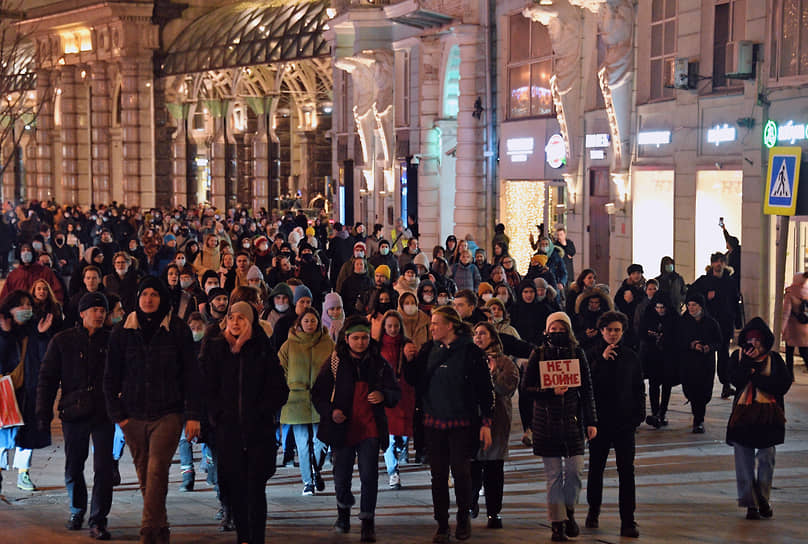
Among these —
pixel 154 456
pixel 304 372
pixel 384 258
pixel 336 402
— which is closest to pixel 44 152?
pixel 384 258

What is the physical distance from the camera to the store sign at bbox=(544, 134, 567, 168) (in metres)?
28.5

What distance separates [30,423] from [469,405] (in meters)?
3.82

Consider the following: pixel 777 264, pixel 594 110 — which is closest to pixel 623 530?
pixel 777 264

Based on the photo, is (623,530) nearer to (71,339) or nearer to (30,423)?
(71,339)

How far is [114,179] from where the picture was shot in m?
72.9

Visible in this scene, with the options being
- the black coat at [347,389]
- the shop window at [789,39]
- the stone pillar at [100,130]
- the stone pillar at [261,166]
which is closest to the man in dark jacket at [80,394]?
the black coat at [347,389]

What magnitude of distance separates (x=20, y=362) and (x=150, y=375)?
114 inches

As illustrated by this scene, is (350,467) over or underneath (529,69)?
underneath

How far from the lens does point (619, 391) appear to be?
895cm

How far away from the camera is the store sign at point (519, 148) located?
29.9 metres

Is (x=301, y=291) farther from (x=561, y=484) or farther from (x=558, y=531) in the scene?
(x=558, y=531)

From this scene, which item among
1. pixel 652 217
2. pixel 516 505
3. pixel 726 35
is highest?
pixel 726 35

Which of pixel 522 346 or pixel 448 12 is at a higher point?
pixel 448 12

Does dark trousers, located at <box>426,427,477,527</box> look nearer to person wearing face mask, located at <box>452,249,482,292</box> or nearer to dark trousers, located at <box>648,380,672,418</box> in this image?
dark trousers, located at <box>648,380,672,418</box>
